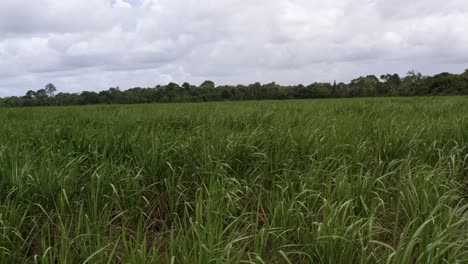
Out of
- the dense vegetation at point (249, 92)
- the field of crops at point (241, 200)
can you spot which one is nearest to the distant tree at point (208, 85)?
the dense vegetation at point (249, 92)

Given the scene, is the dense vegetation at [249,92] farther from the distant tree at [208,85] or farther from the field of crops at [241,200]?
the field of crops at [241,200]

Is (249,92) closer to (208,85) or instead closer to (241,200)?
(208,85)

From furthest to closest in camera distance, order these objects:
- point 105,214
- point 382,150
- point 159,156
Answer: point 382,150 < point 159,156 < point 105,214

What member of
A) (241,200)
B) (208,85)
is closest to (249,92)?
(208,85)

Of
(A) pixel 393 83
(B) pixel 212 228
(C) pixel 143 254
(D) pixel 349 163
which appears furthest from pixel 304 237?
(A) pixel 393 83

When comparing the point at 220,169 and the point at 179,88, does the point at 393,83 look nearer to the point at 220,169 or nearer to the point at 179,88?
the point at 179,88

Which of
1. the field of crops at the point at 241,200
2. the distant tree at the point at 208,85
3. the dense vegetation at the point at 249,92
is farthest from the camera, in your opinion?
the distant tree at the point at 208,85

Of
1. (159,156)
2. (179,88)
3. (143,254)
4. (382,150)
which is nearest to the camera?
(143,254)

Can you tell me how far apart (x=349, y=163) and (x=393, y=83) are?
188 ft

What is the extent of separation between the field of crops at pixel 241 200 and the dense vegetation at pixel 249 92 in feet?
120

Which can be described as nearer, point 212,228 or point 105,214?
point 212,228

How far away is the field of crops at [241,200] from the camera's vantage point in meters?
1.96

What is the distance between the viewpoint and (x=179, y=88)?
52.2 metres

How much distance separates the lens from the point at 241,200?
2865 mm
